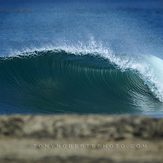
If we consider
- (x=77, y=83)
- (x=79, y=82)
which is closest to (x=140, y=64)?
(x=79, y=82)

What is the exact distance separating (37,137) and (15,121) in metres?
0.18

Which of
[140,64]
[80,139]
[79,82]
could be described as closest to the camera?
[80,139]

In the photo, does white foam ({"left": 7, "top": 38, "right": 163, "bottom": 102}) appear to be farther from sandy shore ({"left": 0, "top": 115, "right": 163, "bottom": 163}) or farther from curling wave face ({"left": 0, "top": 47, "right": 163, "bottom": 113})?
sandy shore ({"left": 0, "top": 115, "right": 163, "bottom": 163})

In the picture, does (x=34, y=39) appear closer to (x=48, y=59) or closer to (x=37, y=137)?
(x=48, y=59)

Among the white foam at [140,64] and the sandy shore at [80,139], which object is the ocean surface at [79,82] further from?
the sandy shore at [80,139]

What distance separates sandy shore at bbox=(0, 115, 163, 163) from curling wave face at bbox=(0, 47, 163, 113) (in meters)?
9.19

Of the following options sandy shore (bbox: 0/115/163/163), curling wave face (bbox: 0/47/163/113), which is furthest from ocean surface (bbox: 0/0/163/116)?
sandy shore (bbox: 0/115/163/163)

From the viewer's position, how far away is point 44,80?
15836 millimetres

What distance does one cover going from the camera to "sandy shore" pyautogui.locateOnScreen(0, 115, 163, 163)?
3168 mm

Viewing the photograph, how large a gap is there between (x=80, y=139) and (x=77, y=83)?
12232 mm

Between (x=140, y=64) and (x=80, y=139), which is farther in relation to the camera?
(x=140, y=64)

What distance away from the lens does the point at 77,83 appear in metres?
15.5

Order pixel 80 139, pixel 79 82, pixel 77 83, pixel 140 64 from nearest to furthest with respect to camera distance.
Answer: pixel 80 139, pixel 77 83, pixel 79 82, pixel 140 64

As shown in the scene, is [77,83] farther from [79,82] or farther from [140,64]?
→ [140,64]
